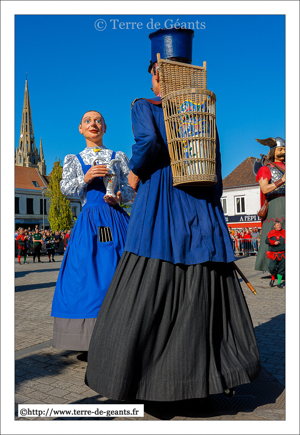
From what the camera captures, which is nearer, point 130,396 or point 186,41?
point 130,396

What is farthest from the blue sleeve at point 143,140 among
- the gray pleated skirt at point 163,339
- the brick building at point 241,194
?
the brick building at point 241,194

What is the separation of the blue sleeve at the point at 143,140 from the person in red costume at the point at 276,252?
6803 mm

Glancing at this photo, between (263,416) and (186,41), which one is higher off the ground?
(186,41)

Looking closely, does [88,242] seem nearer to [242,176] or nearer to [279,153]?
[279,153]

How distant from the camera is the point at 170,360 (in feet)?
7.45

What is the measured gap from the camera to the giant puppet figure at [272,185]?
8492mm

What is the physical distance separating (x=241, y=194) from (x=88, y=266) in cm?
3863

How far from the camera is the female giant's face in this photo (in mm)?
3932

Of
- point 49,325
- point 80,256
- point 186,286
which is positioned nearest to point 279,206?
point 49,325

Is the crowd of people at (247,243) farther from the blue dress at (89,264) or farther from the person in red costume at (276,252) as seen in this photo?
the blue dress at (89,264)

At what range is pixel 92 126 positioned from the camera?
394 cm

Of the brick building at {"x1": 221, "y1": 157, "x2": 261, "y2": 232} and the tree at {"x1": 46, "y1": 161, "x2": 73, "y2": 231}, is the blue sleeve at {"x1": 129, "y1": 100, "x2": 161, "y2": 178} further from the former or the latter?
the tree at {"x1": 46, "y1": 161, "x2": 73, "y2": 231}

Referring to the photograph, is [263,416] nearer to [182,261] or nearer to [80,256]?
[182,261]
